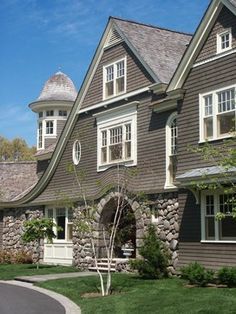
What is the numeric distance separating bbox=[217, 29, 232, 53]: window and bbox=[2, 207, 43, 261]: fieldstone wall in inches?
589

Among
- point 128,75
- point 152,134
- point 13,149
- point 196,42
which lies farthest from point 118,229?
→ point 13,149

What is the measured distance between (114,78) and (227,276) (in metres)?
11.8

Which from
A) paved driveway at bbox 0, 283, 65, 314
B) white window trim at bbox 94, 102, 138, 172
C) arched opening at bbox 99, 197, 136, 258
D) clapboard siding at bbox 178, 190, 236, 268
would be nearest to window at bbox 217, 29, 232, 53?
clapboard siding at bbox 178, 190, 236, 268

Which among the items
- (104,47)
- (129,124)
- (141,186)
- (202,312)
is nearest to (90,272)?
(141,186)

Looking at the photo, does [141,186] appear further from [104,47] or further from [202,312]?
[202,312]

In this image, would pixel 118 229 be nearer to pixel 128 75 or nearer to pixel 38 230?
pixel 38 230

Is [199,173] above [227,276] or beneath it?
above

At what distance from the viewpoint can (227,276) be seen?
16500mm

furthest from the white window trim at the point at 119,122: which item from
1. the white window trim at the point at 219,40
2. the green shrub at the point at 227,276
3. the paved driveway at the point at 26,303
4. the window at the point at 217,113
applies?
the green shrub at the point at 227,276

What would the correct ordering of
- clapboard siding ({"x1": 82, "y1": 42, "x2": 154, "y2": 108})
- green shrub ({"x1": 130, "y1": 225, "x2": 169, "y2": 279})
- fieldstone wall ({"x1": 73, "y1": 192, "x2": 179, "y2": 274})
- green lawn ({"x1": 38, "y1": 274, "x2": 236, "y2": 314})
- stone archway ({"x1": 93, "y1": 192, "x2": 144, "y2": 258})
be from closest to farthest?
1. green lawn ({"x1": 38, "y1": 274, "x2": 236, "y2": 314})
2. green shrub ({"x1": 130, "y1": 225, "x2": 169, "y2": 279})
3. fieldstone wall ({"x1": 73, "y1": 192, "x2": 179, "y2": 274})
4. stone archway ({"x1": 93, "y1": 192, "x2": 144, "y2": 258})
5. clapboard siding ({"x1": 82, "y1": 42, "x2": 154, "y2": 108})

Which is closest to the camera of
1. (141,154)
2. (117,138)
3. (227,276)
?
(227,276)

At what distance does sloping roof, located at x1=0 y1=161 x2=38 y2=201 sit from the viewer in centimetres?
3359

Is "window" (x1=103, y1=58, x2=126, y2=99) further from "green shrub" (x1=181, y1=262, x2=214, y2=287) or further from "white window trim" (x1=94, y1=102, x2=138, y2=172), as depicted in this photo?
"green shrub" (x1=181, y1=262, x2=214, y2=287)

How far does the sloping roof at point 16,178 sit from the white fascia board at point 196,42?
15.4 meters
